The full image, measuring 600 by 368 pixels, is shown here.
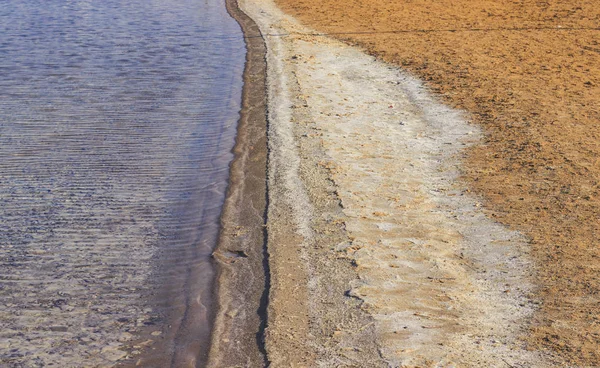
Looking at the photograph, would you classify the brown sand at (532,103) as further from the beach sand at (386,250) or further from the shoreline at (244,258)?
the shoreline at (244,258)

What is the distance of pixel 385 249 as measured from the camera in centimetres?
662

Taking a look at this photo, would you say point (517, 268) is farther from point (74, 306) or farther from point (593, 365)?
point (74, 306)

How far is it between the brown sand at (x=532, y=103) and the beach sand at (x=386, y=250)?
22cm

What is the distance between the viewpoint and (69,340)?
5.47 meters

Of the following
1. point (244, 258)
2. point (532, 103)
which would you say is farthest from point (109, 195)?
point (532, 103)

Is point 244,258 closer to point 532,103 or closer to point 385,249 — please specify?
point 385,249

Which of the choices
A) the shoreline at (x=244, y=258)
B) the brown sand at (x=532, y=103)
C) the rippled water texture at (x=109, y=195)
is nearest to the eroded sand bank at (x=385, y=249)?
the shoreline at (x=244, y=258)

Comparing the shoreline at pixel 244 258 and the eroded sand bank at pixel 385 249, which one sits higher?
the eroded sand bank at pixel 385 249

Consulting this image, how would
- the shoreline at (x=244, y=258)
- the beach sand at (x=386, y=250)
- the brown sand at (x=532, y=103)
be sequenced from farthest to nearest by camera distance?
the brown sand at (x=532, y=103) < the shoreline at (x=244, y=258) < the beach sand at (x=386, y=250)

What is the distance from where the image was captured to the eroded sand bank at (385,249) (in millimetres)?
5184

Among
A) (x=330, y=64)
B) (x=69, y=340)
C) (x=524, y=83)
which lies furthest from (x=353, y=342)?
(x=330, y=64)

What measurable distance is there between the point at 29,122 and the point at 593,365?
8.36 metres

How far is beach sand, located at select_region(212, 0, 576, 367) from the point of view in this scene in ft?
17.0

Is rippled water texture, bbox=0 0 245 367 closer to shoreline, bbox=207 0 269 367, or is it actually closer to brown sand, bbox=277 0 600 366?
shoreline, bbox=207 0 269 367
